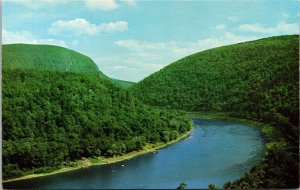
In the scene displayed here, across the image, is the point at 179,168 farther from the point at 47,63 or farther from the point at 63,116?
the point at 47,63

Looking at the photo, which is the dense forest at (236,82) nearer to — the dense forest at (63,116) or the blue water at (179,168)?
the blue water at (179,168)

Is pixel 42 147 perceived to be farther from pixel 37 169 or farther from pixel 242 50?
pixel 242 50

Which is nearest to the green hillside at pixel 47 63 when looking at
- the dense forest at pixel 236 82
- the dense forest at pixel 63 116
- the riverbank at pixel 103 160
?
the dense forest at pixel 63 116

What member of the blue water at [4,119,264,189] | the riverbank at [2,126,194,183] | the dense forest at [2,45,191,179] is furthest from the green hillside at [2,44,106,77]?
the blue water at [4,119,264,189]

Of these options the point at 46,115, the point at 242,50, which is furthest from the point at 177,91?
the point at 46,115

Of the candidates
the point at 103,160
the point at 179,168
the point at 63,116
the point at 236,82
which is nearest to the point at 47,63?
the point at 63,116

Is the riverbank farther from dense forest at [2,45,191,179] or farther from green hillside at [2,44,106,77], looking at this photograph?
green hillside at [2,44,106,77]
